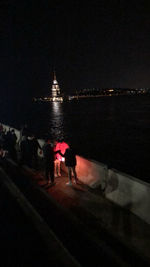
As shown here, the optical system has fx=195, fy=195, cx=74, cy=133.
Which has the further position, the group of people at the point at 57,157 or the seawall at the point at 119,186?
the group of people at the point at 57,157

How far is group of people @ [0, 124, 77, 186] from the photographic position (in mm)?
6844

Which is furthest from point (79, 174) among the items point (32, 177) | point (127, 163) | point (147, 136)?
point (147, 136)

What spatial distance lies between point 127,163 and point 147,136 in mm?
13965

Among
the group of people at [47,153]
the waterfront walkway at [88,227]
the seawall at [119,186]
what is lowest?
the waterfront walkway at [88,227]

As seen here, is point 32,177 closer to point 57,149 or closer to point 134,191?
point 57,149

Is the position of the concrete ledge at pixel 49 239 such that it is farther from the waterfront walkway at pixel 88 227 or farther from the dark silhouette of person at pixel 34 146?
the dark silhouette of person at pixel 34 146

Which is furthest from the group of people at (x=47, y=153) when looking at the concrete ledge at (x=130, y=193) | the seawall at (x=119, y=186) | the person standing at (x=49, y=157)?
the concrete ledge at (x=130, y=193)

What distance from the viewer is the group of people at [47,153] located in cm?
684

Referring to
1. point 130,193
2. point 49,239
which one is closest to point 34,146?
point 130,193

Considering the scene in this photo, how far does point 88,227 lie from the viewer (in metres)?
4.96

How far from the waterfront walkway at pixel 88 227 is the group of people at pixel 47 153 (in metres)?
0.68

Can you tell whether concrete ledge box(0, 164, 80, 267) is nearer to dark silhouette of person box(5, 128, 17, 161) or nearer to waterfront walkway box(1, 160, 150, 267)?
waterfront walkway box(1, 160, 150, 267)

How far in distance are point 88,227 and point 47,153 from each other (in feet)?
9.34

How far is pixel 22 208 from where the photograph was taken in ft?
17.6
